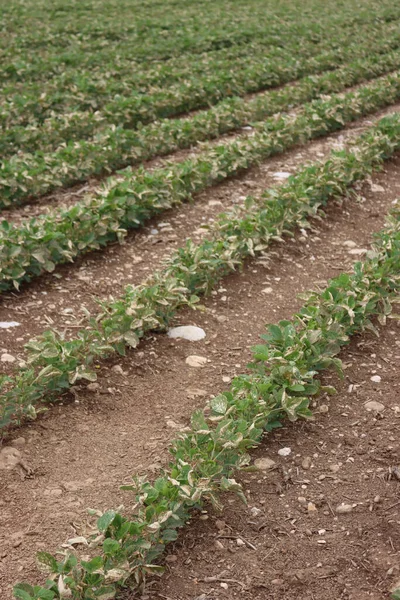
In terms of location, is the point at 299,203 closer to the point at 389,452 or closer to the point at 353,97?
the point at 389,452

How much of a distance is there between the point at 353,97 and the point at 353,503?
6873 mm

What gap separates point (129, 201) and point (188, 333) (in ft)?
5.11

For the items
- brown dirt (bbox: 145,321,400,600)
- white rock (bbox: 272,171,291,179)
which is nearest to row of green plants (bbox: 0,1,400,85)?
white rock (bbox: 272,171,291,179)

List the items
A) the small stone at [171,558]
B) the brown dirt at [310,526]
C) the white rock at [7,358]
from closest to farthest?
the brown dirt at [310,526] < the small stone at [171,558] < the white rock at [7,358]

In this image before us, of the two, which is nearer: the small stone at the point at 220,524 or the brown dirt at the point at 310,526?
the brown dirt at the point at 310,526

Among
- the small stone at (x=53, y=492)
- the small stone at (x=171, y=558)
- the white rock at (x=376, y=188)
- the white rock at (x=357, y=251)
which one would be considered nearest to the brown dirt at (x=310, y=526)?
the small stone at (x=171, y=558)

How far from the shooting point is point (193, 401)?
3.89 meters

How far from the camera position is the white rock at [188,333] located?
4480mm

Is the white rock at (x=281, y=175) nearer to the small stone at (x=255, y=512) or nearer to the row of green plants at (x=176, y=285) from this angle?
the row of green plants at (x=176, y=285)

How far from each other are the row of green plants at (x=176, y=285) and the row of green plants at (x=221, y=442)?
0.66 metres

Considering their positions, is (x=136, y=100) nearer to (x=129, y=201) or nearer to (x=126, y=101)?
(x=126, y=101)

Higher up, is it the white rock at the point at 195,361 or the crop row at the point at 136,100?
the crop row at the point at 136,100

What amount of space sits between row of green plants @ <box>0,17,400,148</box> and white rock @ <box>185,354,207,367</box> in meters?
4.08

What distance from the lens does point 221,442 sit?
3.18 meters
